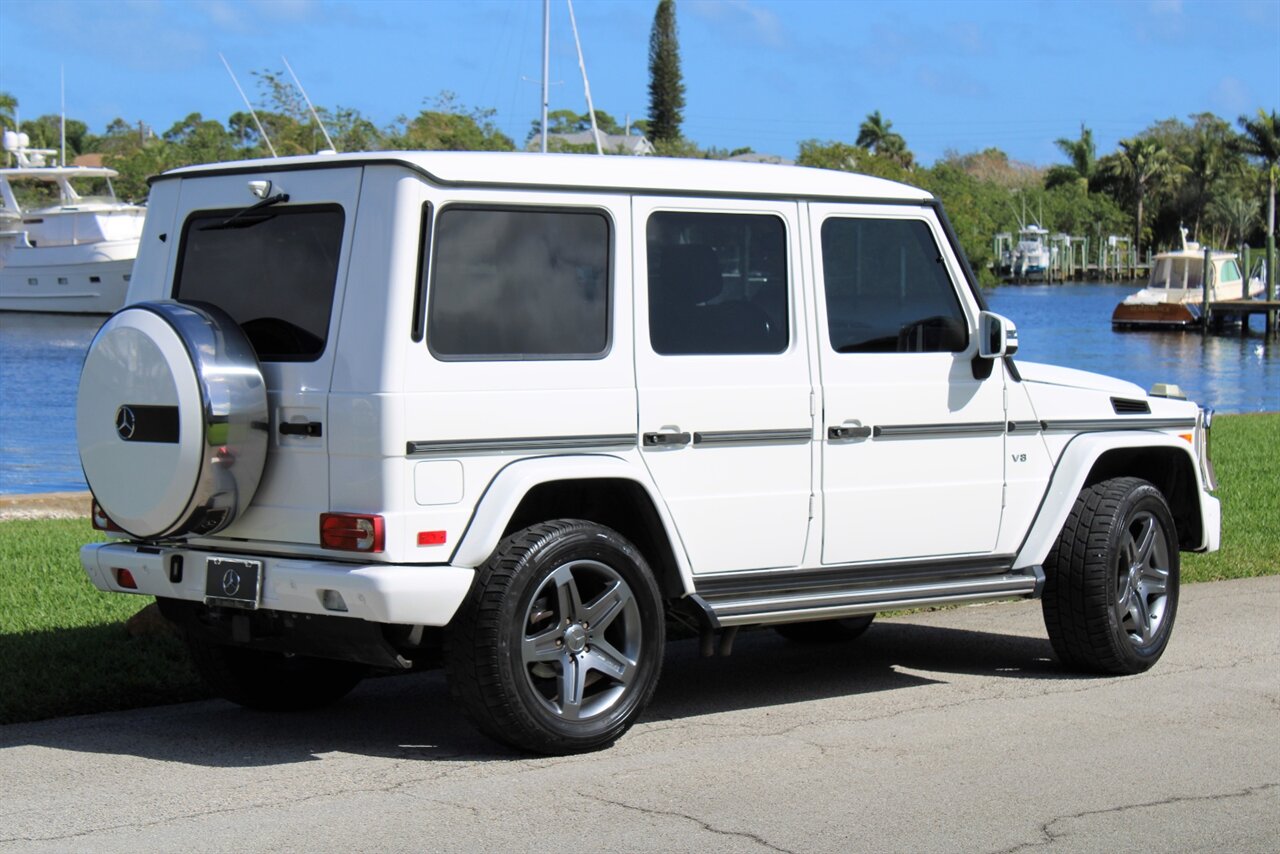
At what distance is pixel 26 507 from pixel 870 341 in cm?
971

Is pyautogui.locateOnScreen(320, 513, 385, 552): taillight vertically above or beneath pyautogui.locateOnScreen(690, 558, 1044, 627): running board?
above

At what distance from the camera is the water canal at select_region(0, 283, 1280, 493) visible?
82.7ft

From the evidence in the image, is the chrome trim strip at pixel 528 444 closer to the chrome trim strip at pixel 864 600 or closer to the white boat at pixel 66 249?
the chrome trim strip at pixel 864 600

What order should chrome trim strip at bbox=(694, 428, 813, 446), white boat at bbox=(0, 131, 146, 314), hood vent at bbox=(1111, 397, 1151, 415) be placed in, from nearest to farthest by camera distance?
chrome trim strip at bbox=(694, 428, 813, 446), hood vent at bbox=(1111, 397, 1151, 415), white boat at bbox=(0, 131, 146, 314)

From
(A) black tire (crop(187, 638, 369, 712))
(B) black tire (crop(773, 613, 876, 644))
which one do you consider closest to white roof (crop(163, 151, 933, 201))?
(A) black tire (crop(187, 638, 369, 712))

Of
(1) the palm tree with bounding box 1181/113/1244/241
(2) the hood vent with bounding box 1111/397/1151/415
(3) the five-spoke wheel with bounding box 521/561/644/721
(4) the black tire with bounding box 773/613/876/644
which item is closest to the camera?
(3) the five-spoke wheel with bounding box 521/561/644/721

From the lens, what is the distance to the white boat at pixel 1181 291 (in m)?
70.6

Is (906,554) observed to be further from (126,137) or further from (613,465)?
(126,137)

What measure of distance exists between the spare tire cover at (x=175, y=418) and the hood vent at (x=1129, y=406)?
13.5ft

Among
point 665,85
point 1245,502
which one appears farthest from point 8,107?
point 1245,502

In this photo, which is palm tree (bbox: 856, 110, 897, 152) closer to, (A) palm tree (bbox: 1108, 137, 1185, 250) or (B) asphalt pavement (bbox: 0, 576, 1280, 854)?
(A) palm tree (bbox: 1108, 137, 1185, 250)

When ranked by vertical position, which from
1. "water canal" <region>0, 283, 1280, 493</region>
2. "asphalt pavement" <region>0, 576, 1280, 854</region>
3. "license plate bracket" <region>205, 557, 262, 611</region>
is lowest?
"water canal" <region>0, 283, 1280, 493</region>

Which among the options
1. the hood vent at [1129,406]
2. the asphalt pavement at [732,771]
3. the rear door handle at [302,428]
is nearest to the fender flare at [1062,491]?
the hood vent at [1129,406]

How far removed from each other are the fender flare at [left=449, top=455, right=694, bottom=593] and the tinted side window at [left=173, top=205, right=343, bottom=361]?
2.71ft
